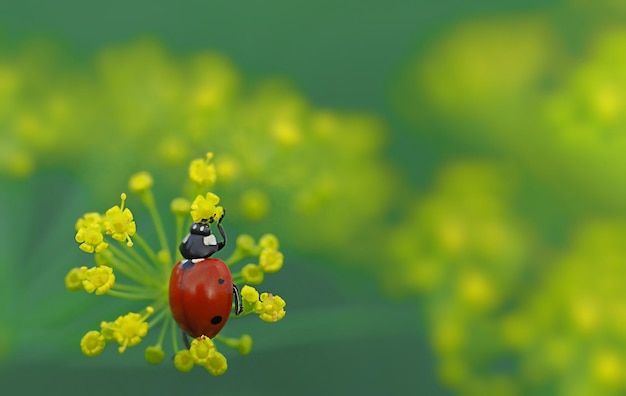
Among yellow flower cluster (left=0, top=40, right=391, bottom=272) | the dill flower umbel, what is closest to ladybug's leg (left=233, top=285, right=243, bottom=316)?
the dill flower umbel

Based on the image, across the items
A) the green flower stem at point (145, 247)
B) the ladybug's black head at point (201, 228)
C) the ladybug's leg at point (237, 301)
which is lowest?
the ladybug's leg at point (237, 301)

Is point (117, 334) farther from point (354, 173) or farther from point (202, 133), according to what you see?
point (354, 173)

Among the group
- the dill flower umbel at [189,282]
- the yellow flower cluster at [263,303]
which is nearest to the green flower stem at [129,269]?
the dill flower umbel at [189,282]

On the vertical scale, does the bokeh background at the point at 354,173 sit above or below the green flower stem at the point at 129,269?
above

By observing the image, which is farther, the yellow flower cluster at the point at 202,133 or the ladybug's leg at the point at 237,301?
the yellow flower cluster at the point at 202,133

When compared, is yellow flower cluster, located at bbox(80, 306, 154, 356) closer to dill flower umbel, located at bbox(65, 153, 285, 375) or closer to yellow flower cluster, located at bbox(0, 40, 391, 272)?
dill flower umbel, located at bbox(65, 153, 285, 375)

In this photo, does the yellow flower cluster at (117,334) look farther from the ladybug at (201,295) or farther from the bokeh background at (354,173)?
the bokeh background at (354,173)

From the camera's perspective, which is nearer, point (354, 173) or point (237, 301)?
point (237, 301)

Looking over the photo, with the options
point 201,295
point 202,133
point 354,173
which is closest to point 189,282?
point 201,295

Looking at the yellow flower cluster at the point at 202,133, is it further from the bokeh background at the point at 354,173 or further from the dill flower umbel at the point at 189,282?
the dill flower umbel at the point at 189,282
